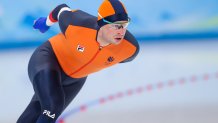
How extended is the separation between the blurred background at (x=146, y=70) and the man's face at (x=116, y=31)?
101 centimetres

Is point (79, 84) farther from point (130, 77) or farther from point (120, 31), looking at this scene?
point (130, 77)

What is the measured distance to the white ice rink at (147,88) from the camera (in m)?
3.76

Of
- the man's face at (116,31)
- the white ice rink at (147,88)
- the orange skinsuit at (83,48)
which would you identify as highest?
the man's face at (116,31)

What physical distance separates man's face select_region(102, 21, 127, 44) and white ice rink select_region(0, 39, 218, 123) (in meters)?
1.01

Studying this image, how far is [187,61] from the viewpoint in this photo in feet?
15.1

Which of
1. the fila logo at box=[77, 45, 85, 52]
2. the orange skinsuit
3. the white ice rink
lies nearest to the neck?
the orange skinsuit

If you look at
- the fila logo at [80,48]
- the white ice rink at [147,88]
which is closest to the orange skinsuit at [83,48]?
the fila logo at [80,48]

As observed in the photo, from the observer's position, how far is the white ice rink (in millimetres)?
3760

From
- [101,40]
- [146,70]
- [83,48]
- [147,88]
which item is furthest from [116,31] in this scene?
[146,70]

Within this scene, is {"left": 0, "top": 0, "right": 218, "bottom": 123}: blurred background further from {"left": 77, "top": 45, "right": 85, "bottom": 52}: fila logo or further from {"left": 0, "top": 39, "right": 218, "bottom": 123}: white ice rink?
{"left": 77, "top": 45, "right": 85, "bottom": 52}: fila logo

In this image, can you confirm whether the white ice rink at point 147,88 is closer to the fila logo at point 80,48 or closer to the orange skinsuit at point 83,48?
the orange skinsuit at point 83,48

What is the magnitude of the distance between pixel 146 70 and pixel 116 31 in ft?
5.26

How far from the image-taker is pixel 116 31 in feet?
9.27

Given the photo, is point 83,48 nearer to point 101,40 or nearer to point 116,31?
point 101,40
